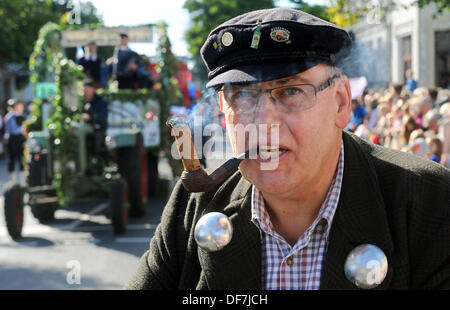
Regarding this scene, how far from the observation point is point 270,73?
140cm

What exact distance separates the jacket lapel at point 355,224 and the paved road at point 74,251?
3.11m

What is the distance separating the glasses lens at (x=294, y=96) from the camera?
55.8 inches

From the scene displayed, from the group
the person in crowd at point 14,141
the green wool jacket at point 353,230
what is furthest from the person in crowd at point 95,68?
the green wool jacket at point 353,230

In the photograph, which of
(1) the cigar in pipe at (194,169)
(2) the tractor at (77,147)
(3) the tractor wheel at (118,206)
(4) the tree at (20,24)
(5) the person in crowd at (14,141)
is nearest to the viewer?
(1) the cigar in pipe at (194,169)

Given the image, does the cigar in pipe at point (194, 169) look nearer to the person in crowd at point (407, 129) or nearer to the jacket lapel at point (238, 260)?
the jacket lapel at point (238, 260)

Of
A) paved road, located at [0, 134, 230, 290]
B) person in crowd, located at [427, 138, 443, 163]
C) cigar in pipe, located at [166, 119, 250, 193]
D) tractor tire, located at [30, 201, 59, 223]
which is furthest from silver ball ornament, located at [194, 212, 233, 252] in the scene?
tractor tire, located at [30, 201, 59, 223]

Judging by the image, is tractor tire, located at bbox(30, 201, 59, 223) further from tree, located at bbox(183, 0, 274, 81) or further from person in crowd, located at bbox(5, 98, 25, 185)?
tree, located at bbox(183, 0, 274, 81)

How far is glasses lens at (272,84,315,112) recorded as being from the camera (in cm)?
142

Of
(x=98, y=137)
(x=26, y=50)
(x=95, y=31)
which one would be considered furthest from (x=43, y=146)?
(x=26, y=50)

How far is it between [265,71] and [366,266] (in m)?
0.49

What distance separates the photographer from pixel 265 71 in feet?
4.64
